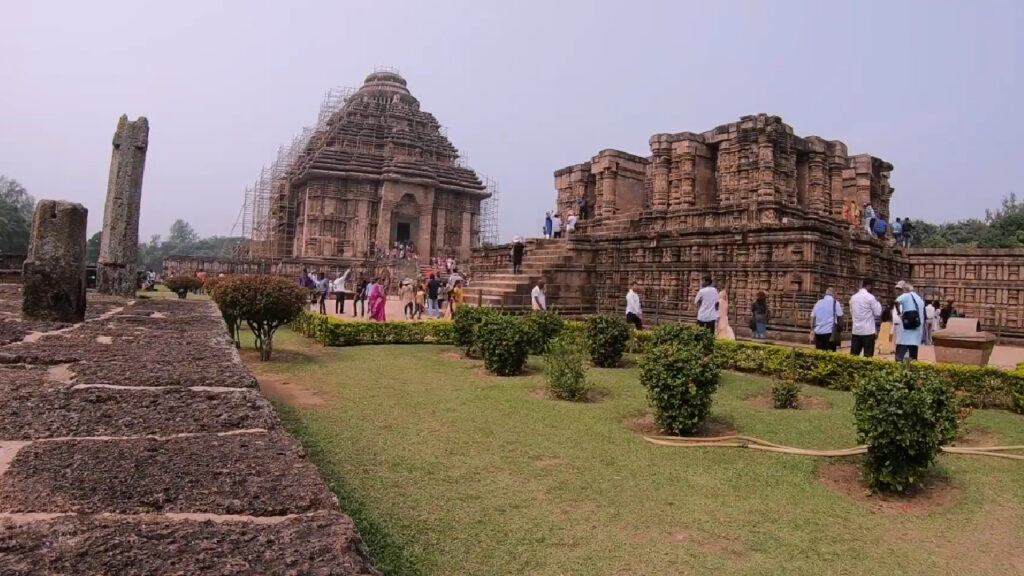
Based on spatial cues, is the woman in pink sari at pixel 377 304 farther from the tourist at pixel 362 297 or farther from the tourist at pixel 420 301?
the tourist at pixel 420 301

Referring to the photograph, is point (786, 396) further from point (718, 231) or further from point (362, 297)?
point (362, 297)

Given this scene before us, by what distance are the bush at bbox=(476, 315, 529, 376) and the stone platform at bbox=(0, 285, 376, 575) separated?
5371 millimetres

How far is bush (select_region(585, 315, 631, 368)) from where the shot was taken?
9305 millimetres

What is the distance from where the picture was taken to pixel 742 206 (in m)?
14.5

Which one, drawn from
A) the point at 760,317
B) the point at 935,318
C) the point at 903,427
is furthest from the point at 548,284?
the point at 903,427

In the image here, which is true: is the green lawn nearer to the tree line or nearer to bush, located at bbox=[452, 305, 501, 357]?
bush, located at bbox=[452, 305, 501, 357]

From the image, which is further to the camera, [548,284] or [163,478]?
[548,284]

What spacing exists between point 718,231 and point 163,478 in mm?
13031

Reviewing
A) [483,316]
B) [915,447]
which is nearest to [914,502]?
[915,447]

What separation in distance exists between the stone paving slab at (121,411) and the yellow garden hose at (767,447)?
379cm

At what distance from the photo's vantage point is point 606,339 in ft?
30.4

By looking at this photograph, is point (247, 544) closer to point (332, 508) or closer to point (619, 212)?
point (332, 508)

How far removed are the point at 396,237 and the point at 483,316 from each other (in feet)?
89.0

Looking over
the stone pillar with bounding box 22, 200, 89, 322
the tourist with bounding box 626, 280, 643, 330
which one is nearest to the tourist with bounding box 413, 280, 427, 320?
the tourist with bounding box 626, 280, 643, 330
